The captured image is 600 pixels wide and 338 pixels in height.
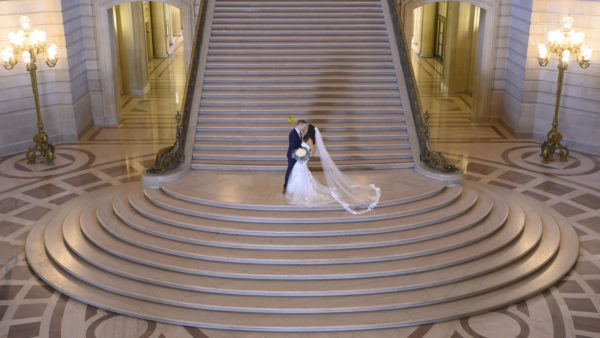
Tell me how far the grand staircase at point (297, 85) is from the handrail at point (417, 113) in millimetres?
290

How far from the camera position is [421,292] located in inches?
341

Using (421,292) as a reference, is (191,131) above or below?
above

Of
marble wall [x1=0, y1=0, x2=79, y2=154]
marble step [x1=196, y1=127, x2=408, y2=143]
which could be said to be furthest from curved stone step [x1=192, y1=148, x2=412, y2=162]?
marble wall [x1=0, y1=0, x2=79, y2=154]

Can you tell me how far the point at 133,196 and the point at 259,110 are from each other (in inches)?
134

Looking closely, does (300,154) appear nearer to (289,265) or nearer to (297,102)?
(289,265)

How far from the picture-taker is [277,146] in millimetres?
12180

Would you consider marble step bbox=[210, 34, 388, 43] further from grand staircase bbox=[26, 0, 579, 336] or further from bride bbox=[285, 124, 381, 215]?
bride bbox=[285, 124, 381, 215]

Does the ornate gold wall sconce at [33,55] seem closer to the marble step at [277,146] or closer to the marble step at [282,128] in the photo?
the marble step at [282,128]

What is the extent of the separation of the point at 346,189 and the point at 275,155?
1851mm

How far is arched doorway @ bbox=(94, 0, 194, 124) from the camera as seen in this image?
1570cm

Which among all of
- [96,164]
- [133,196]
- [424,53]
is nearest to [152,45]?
[424,53]

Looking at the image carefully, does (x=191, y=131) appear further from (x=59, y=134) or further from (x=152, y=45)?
(x=152, y=45)

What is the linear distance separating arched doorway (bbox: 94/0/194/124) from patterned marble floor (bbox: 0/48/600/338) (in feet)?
1.77

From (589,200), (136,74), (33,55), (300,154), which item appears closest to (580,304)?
(589,200)
